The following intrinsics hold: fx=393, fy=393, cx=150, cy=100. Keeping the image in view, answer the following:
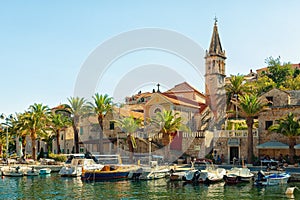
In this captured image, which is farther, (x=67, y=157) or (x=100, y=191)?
(x=67, y=157)

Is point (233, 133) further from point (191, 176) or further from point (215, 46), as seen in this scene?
point (215, 46)

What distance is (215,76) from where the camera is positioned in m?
67.2

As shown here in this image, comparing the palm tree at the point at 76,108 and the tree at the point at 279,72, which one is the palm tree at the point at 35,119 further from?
the tree at the point at 279,72

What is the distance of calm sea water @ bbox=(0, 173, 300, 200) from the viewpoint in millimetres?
29844

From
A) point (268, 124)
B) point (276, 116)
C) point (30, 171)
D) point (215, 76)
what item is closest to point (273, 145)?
point (268, 124)

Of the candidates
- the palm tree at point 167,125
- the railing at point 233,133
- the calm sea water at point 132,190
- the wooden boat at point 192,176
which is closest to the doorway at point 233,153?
the railing at point 233,133

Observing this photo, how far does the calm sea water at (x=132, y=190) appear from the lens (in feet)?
97.9

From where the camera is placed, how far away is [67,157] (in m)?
58.1

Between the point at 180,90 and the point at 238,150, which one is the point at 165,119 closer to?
the point at 238,150

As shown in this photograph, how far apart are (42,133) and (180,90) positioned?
2641 centimetres

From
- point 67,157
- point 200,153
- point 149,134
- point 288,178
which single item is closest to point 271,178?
point 288,178

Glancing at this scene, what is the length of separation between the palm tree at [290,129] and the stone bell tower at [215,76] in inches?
906

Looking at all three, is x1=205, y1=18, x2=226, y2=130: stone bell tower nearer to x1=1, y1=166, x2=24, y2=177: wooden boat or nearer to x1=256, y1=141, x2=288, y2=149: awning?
x1=256, y1=141, x2=288, y2=149: awning

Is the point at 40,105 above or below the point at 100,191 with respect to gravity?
above
